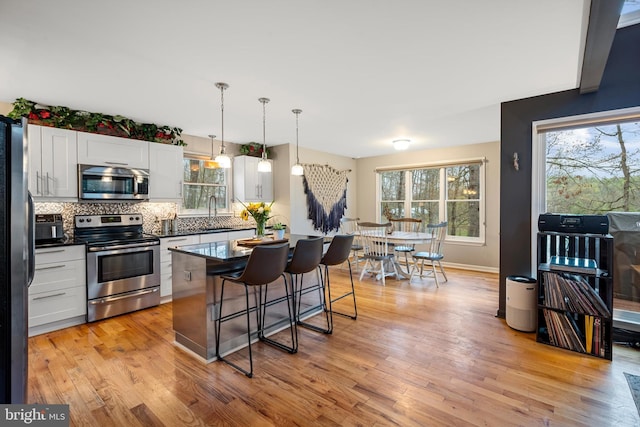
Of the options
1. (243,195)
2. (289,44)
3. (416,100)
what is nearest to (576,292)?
(416,100)

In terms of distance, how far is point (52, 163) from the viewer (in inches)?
125

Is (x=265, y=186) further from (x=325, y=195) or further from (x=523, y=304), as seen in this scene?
(x=523, y=304)

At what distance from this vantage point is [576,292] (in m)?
2.51

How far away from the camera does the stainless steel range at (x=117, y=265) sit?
3203 mm

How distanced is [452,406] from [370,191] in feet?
17.6

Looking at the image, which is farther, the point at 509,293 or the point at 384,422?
the point at 509,293

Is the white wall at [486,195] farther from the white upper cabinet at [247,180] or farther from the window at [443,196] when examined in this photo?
the white upper cabinet at [247,180]

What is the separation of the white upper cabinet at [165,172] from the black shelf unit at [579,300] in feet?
14.5

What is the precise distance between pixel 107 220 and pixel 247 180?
206 cm

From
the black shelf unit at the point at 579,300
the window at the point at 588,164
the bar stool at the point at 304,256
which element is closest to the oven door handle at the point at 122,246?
the bar stool at the point at 304,256

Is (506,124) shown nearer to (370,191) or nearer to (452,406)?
(452,406)

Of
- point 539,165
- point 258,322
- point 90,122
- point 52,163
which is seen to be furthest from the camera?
point 90,122
